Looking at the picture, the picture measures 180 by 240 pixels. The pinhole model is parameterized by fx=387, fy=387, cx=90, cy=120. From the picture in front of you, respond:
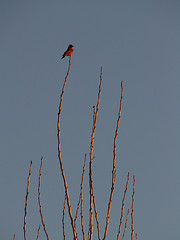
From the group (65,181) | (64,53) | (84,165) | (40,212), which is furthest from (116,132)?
(64,53)

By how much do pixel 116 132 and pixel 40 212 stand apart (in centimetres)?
99

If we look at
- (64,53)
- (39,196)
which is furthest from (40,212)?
(64,53)

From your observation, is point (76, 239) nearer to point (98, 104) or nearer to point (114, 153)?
point (114, 153)

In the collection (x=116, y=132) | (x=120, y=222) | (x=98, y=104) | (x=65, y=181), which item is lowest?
(x=120, y=222)

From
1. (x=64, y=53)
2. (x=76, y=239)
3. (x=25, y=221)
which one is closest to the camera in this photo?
(x=76, y=239)

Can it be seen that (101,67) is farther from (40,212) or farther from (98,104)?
(40,212)

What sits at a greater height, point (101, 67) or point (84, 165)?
point (101, 67)

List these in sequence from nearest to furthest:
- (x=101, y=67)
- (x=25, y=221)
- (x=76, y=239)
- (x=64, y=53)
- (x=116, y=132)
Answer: (x=76, y=239), (x=25, y=221), (x=116, y=132), (x=101, y=67), (x=64, y=53)

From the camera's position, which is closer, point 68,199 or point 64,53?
point 68,199

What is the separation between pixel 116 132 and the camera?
3.54 meters

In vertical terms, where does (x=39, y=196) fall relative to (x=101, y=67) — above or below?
below

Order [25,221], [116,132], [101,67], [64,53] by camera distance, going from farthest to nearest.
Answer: [64,53], [101,67], [116,132], [25,221]

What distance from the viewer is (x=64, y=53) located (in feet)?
36.8

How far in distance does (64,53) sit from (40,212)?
325 inches
